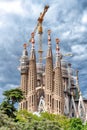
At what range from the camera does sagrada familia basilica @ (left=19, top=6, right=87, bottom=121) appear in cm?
6838

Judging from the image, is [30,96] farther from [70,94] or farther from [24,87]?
[70,94]

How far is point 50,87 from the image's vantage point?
6888cm

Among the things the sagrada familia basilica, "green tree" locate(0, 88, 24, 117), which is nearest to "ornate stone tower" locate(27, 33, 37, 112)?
the sagrada familia basilica

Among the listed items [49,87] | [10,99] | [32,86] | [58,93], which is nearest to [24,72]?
[32,86]

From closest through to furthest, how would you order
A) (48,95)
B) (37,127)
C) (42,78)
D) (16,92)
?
(37,127) → (16,92) → (48,95) → (42,78)

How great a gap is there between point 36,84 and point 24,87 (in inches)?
101

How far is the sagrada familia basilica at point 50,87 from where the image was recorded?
68.4 metres

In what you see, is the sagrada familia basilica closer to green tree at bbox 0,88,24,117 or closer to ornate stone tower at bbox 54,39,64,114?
ornate stone tower at bbox 54,39,64,114

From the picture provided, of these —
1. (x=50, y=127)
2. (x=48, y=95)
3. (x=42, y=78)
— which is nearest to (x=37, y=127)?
(x=50, y=127)

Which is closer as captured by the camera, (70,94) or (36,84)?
(36,84)

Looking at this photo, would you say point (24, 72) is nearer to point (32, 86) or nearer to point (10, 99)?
point (32, 86)

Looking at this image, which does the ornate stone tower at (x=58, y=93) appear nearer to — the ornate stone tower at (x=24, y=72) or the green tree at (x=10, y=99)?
the ornate stone tower at (x=24, y=72)

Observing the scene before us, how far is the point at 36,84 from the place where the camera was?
2778 inches

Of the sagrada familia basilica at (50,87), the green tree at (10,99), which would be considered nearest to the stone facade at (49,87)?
the sagrada familia basilica at (50,87)
